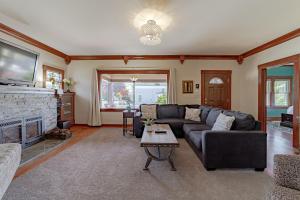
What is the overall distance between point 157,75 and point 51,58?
12.4 feet

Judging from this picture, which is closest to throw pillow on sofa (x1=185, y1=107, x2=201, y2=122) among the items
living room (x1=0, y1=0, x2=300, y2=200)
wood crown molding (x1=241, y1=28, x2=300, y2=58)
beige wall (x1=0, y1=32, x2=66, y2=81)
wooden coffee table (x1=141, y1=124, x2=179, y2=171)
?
living room (x1=0, y1=0, x2=300, y2=200)

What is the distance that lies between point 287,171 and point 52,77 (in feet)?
20.4

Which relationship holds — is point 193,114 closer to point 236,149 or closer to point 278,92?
point 236,149

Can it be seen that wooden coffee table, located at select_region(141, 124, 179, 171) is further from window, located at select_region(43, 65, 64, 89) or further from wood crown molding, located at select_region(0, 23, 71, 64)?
window, located at select_region(43, 65, 64, 89)

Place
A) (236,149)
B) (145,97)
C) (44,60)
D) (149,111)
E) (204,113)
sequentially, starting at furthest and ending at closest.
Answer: (145,97), (149,111), (44,60), (204,113), (236,149)

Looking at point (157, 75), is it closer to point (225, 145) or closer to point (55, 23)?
point (55, 23)

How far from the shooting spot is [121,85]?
6.89m

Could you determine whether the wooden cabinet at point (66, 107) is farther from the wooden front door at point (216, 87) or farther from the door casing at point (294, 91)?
the door casing at point (294, 91)

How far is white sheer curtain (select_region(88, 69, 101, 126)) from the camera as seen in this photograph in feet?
20.9

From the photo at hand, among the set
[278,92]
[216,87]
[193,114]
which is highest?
[216,87]

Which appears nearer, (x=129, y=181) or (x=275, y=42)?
(x=129, y=181)

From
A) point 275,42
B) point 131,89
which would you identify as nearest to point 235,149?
point 275,42

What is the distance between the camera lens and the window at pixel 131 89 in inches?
268

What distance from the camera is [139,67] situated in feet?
21.0
